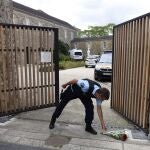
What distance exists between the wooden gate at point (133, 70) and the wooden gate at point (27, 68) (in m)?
1.83

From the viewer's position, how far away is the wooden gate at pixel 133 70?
5.76m

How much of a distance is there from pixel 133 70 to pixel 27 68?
2894 mm

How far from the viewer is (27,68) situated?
7.27 meters

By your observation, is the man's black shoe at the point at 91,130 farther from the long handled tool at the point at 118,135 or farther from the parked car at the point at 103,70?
the parked car at the point at 103,70

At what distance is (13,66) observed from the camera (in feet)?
23.1

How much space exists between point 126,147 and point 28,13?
3578 centimetres

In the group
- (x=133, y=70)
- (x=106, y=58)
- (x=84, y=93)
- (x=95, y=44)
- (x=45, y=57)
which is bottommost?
(x=84, y=93)

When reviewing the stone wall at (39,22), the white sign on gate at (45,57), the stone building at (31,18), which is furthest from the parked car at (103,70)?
the stone wall at (39,22)

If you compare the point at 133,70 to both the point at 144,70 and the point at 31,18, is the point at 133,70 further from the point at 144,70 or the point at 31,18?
the point at 31,18

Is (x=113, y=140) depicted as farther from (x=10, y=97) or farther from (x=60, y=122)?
(x=10, y=97)

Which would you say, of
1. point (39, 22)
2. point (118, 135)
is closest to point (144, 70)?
point (118, 135)

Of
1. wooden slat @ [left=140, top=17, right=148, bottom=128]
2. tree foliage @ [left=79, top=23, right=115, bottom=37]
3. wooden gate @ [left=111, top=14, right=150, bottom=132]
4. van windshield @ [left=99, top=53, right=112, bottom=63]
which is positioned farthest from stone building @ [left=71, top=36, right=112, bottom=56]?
wooden slat @ [left=140, top=17, right=148, bottom=128]

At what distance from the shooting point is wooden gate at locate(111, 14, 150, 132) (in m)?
Answer: 5.76

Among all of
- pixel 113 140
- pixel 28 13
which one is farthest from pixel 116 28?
pixel 28 13
